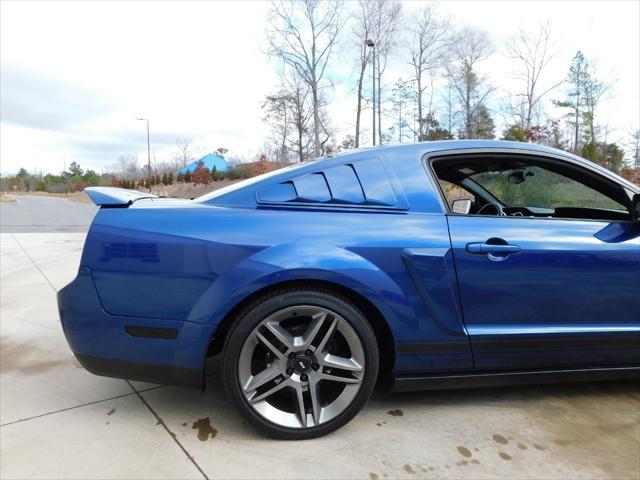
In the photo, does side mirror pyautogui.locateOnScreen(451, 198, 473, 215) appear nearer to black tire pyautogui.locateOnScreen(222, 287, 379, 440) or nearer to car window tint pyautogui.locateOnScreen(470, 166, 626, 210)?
car window tint pyautogui.locateOnScreen(470, 166, 626, 210)

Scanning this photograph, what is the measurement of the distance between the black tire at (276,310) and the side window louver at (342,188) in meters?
0.48

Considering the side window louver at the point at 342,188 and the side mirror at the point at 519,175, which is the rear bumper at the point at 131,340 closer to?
the side window louver at the point at 342,188

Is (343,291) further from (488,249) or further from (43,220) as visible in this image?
(43,220)

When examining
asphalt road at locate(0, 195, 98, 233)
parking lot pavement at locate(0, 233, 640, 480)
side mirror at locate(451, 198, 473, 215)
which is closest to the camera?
parking lot pavement at locate(0, 233, 640, 480)

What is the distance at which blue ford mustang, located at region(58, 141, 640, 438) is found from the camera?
196 cm

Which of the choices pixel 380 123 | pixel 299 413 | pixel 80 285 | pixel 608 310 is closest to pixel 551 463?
pixel 608 310

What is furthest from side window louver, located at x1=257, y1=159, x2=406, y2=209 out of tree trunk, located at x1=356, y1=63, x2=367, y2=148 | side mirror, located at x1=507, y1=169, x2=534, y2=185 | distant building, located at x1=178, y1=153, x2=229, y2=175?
distant building, located at x1=178, y1=153, x2=229, y2=175

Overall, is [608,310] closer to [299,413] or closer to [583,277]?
[583,277]

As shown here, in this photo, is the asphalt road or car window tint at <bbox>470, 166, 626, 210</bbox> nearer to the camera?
car window tint at <bbox>470, 166, 626, 210</bbox>

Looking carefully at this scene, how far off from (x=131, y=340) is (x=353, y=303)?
1.09 metres

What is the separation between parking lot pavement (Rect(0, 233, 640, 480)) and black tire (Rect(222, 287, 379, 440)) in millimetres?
78

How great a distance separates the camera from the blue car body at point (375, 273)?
6.41ft

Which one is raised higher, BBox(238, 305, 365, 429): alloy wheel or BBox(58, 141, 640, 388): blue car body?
BBox(58, 141, 640, 388): blue car body

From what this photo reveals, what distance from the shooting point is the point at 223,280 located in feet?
6.34
